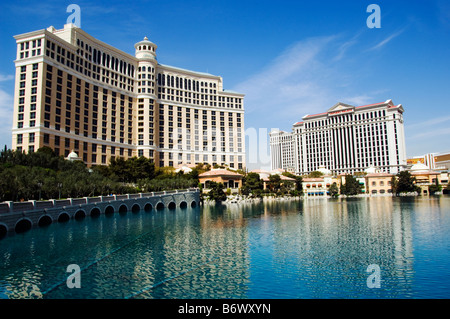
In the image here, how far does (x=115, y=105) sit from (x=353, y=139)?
11640cm

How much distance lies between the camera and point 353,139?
529ft

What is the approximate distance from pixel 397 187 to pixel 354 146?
5438 cm

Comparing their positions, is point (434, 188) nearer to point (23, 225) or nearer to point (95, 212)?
point (95, 212)

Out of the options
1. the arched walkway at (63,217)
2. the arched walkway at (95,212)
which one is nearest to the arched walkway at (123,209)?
the arched walkway at (95,212)

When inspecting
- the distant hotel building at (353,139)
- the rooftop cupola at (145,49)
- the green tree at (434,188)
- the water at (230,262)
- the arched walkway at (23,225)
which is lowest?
the water at (230,262)

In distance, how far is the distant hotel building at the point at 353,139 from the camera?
497 feet

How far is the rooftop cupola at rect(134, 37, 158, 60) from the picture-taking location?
381 ft

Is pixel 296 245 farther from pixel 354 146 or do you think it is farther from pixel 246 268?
pixel 354 146

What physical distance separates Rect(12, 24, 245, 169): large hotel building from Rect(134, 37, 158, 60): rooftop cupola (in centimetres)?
37

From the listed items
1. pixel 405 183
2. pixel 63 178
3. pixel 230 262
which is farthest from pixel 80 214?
pixel 405 183

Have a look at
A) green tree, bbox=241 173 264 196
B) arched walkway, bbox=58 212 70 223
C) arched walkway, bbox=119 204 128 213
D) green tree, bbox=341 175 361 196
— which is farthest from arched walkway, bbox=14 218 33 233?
green tree, bbox=341 175 361 196

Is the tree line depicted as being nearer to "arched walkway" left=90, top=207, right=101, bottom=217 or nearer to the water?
"arched walkway" left=90, top=207, right=101, bottom=217

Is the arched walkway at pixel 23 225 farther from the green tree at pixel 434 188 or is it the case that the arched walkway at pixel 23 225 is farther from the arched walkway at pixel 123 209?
the green tree at pixel 434 188

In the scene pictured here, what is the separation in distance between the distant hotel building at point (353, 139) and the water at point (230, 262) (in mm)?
130949
